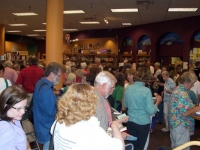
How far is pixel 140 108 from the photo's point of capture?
3445 mm

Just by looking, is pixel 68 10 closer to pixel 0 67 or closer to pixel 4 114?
pixel 0 67

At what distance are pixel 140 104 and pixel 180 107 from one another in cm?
59

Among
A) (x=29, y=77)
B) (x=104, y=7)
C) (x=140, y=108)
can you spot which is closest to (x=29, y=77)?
(x=29, y=77)

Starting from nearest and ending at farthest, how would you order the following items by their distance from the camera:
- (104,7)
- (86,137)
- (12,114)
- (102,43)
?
(86,137), (12,114), (104,7), (102,43)

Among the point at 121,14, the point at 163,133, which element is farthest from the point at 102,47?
the point at 163,133

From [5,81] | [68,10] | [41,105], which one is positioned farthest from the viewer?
[68,10]

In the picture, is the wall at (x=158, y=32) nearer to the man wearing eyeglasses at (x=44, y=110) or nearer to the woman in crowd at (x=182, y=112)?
the woman in crowd at (x=182, y=112)

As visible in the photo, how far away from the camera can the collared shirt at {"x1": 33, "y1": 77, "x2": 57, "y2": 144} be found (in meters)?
2.94

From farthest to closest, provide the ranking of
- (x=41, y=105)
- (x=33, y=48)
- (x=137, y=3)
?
(x=33, y=48) < (x=137, y=3) < (x=41, y=105)

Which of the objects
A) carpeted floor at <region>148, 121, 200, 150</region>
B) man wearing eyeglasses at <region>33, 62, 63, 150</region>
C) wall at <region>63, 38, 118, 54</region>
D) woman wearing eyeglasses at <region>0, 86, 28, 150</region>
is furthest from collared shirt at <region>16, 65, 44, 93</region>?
wall at <region>63, 38, 118, 54</region>

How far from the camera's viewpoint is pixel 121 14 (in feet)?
34.8

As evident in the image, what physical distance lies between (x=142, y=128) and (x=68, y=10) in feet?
24.4

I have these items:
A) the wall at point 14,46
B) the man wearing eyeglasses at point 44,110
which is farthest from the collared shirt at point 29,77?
the wall at point 14,46

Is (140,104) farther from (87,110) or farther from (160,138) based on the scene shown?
(160,138)
